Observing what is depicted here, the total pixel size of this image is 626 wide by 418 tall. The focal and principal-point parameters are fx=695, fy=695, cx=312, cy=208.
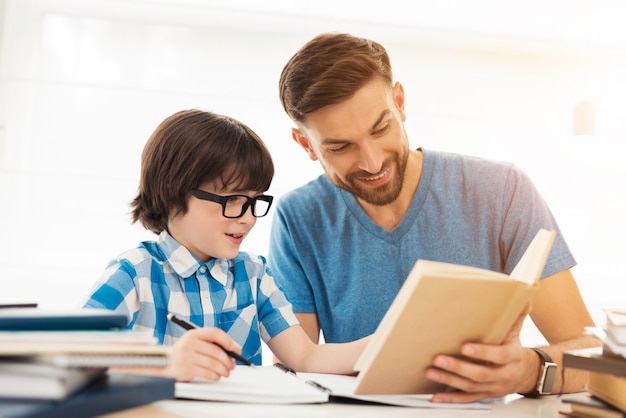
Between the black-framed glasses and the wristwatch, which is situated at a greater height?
the black-framed glasses

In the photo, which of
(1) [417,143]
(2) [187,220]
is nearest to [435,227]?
(2) [187,220]

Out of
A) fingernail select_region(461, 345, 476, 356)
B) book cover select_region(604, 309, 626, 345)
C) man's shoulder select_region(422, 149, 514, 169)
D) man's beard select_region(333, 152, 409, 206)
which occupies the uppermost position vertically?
man's shoulder select_region(422, 149, 514, 169)

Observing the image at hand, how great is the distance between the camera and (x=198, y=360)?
1.09 m

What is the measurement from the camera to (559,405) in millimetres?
1200

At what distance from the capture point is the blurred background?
12.8 feet

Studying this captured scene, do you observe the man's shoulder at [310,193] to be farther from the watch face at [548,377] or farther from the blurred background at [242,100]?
the blurred background at [242,100]

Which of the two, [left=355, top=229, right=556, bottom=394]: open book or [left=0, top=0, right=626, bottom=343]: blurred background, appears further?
[left=0, top=0, right=626, bottom=343]: blurred background

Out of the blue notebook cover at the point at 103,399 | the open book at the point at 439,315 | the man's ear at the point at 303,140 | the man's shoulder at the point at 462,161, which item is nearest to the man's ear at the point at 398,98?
the man's shoulder at the point at 462,161

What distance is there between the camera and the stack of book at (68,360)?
2.40 ft

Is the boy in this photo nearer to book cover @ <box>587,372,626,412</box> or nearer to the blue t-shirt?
the blue t-shirt

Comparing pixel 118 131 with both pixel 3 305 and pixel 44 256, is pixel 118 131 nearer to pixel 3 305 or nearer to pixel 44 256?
pixel 44 256

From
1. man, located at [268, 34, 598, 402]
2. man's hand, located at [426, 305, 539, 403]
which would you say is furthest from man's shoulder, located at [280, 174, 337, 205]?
man's hand, located at [426, 305, 539, 403]

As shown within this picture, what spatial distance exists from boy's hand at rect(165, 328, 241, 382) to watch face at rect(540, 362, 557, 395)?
1.86 ft

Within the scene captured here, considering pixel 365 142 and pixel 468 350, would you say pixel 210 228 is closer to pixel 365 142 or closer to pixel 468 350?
pixel 365 142
